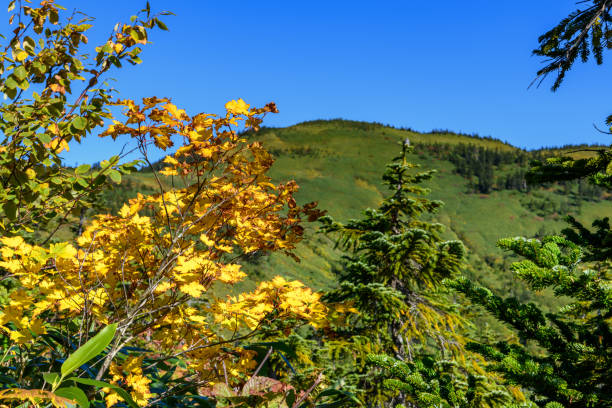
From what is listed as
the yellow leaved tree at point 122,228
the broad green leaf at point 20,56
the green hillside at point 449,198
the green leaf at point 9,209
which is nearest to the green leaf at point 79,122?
the yellow leaved tree at point 122,228

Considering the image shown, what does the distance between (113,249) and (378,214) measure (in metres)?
5.09

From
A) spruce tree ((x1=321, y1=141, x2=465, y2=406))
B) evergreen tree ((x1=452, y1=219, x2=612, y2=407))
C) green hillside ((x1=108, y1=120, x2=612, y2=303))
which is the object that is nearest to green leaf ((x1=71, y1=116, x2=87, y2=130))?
evergreen tree ((x1=452, y1=219, x2=612, y2=407))

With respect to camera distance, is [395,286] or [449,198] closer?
[395,286]

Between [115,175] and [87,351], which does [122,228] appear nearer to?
A: [115,175]

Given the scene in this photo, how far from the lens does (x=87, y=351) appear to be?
90 centimetres

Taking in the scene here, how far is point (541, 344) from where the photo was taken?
208 centimetres

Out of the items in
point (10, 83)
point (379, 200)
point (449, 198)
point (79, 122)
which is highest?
point (449, 198)

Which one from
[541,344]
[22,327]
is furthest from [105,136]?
[541,344]

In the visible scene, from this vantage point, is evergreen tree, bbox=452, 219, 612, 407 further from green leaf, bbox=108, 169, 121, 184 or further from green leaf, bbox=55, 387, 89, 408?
→ green leaf, bbox=108, 169, 121, 184

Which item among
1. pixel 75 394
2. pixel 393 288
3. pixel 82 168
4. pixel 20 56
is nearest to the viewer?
pixel 75 394

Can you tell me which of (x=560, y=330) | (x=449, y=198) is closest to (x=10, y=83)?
(x=560, y=330)

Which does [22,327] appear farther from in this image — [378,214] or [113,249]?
[378,214]

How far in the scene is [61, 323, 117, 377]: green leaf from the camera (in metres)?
0.84

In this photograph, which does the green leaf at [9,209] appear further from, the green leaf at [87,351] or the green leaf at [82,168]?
the green leaf at [87,351]
